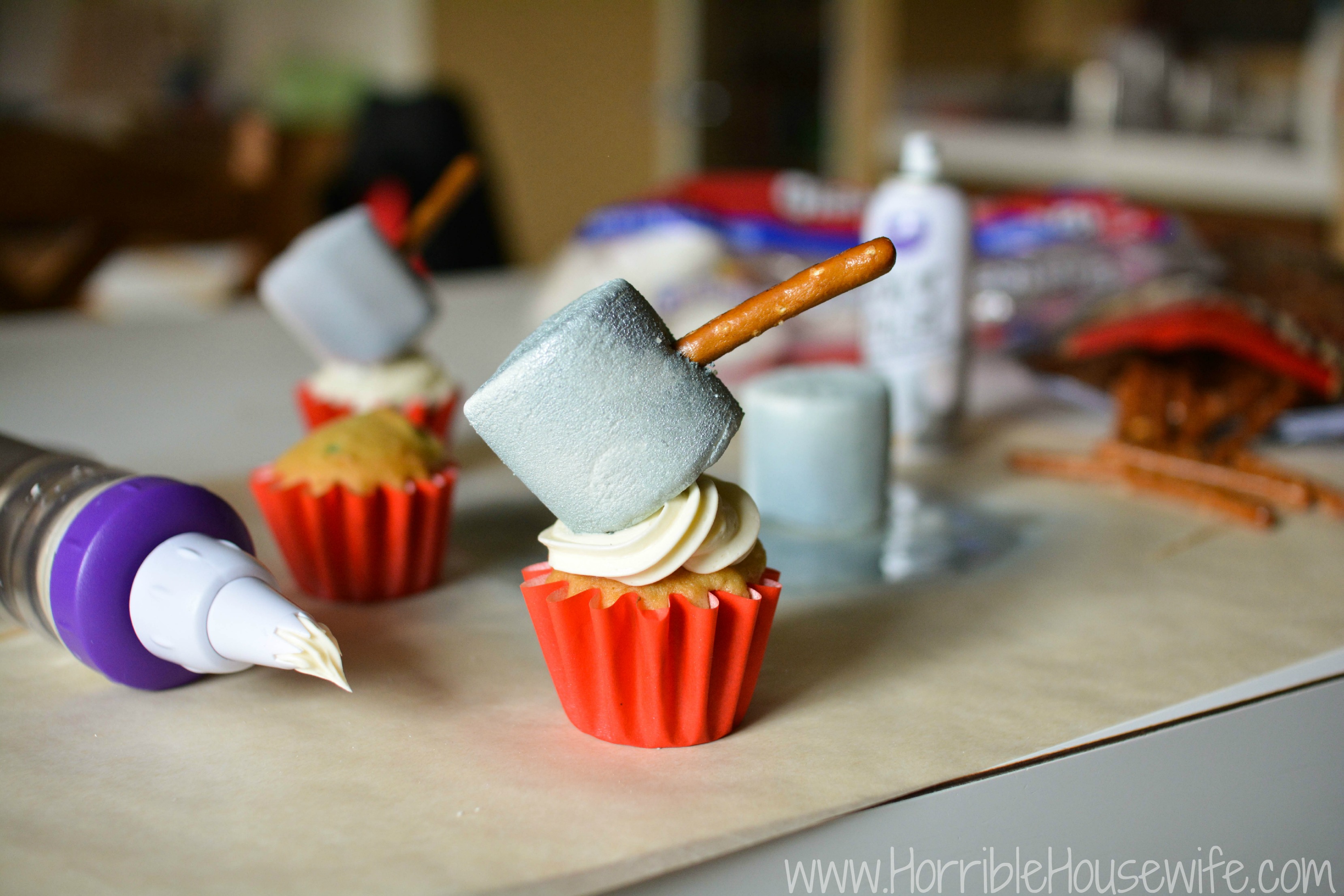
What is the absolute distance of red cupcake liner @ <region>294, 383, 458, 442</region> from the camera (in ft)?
2.77

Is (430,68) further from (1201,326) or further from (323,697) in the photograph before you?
(323,697)

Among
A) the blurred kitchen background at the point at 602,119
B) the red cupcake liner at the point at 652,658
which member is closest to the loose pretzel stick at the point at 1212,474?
the blurred kitchen background at the point at 602,119

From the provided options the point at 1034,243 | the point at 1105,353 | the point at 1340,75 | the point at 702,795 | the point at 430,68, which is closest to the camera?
the point at 702,795

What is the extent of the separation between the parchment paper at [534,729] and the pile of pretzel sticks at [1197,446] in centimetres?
8

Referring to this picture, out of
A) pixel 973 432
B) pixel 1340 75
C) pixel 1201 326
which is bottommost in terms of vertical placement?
pixel 973 432

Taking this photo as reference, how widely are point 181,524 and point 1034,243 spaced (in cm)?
103

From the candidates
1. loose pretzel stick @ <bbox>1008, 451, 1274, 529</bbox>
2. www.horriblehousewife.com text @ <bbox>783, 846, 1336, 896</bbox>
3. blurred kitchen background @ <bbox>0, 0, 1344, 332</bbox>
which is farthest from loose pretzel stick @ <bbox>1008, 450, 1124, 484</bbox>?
www.horriblehousewife.com text @ <bbox>783, 846, 1336, 896</bbox>

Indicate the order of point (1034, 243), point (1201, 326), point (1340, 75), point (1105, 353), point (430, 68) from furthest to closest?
point (430, 68) < point (1340, 75) < point (1034, 243) < point (1105, 353) < point (1201, 326)

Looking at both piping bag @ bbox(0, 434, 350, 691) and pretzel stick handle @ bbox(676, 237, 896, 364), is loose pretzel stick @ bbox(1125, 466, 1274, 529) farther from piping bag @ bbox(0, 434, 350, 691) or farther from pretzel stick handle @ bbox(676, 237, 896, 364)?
piping bag @ bbox(0, 434, 350, 691)

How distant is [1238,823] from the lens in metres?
0.55

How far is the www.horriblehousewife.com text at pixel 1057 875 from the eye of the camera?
49 centimetres

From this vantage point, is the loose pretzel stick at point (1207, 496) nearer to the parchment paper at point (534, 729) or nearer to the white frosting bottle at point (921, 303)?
the parchment paper at point (534, 729)

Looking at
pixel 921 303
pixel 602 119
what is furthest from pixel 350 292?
pixel 602 119

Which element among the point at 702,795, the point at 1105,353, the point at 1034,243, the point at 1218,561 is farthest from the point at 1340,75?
the point at 702,795
